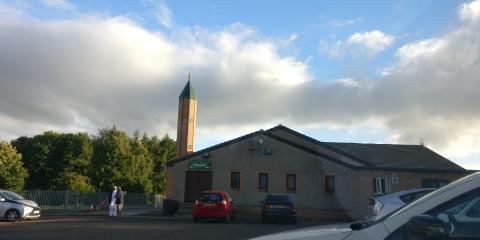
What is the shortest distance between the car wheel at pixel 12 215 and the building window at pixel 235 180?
59.9 ft

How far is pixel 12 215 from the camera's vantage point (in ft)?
71.4

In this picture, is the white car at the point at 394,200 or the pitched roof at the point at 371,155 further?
the pitched roof at the point at 371,155

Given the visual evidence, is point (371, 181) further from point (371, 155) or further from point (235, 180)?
point (235, 180)

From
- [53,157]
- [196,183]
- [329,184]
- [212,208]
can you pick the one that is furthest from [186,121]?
[212,208]

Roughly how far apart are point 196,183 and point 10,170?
3304 cm

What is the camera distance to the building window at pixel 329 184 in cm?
3712

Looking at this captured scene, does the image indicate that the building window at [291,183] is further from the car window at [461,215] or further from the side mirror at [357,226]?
the car window at [461,215]

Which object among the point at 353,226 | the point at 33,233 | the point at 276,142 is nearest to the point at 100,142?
the point at 276,142

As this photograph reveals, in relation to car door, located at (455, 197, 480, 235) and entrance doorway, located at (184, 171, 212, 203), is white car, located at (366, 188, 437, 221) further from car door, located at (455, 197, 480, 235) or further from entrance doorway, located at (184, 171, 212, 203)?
entrance doorway, located at (184, 171, 212, 203)

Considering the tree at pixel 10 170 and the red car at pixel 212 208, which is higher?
the tree at pixel 10 170

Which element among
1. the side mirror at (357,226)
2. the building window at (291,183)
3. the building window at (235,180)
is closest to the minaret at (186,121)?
the building window at (235,180)

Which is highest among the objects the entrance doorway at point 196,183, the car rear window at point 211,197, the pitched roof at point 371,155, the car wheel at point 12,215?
the pitched roof at point 371,155

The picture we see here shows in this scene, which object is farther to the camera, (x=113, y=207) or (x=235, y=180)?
(x=235, y=180)

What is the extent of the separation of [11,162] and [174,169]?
31.6 meters
